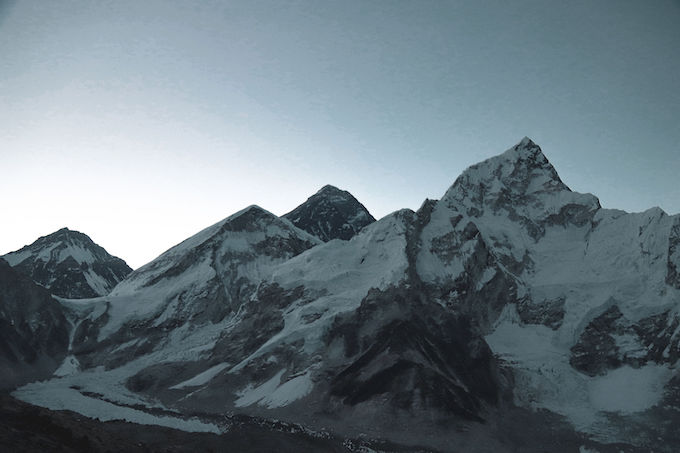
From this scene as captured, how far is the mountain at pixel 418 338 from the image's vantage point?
102 m

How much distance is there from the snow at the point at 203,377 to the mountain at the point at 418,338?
64 cm

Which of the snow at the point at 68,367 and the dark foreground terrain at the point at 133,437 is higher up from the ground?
the snow at the point at 68,367

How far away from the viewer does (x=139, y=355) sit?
153 meters

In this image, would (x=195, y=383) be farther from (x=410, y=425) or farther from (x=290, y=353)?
(x=410, y=425)

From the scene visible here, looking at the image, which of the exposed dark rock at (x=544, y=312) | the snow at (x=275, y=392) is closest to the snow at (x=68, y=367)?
the snow at (x=275, y=392)

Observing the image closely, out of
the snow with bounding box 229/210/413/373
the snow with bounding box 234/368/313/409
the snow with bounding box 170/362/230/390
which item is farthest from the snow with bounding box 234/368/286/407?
the snow with bounding box 170/362/230/390

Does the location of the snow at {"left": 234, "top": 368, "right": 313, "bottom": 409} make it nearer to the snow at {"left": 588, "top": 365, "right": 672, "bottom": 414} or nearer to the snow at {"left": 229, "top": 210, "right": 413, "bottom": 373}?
the snow at {"left": 229, "top": 210, "right": 413, "bottom": 373}

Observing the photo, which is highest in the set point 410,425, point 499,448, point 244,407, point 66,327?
point 66,327

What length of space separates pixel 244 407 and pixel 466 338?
57414 millimetres

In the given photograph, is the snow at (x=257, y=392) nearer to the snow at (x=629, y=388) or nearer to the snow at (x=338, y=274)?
the snow at (x=338, y=274)

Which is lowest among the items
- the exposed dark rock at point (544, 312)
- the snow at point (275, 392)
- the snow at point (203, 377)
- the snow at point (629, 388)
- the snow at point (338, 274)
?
the snow at point (629, 388)

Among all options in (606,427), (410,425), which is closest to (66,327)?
(410,425)

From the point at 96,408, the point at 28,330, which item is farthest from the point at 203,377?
the point at 28,330

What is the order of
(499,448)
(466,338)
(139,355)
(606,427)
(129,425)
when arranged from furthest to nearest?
1. (139,355)
2. (466,338)
3. (606,427)
4. (499,448)
5. (129,425)
